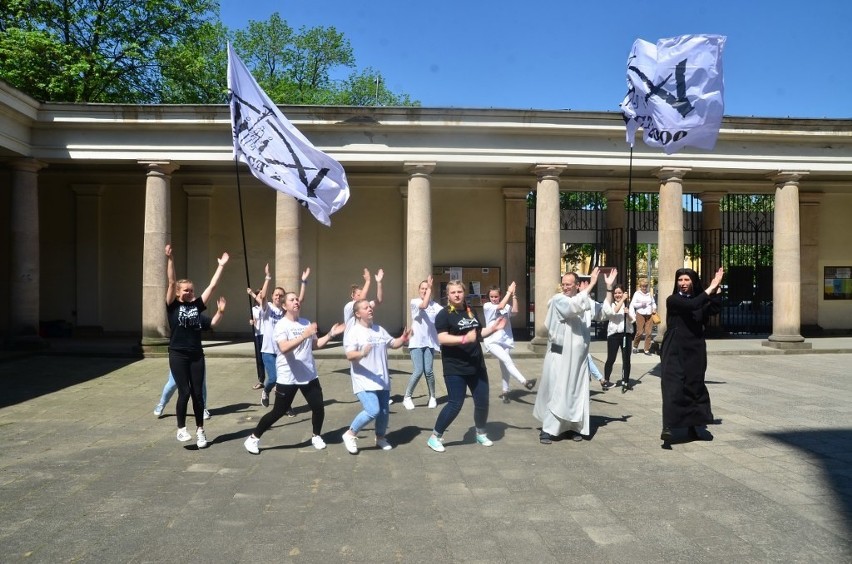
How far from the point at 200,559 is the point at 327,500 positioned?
1411 mm

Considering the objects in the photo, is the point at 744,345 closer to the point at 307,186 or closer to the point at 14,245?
the point at 307,186

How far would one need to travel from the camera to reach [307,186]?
10328mm

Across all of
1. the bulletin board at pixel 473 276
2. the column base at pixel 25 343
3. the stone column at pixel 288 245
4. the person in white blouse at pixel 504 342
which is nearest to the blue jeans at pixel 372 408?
the person in white blouse at pixel 504 342

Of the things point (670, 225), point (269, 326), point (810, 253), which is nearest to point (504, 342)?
point (269, 326)

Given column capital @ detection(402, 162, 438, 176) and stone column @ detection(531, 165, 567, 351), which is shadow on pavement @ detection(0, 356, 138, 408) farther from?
stone column @ detection(531, 165, 567, 351)

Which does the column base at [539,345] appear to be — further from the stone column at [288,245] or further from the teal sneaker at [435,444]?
the teal sneaker at [435,444]

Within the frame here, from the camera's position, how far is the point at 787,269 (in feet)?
56.2

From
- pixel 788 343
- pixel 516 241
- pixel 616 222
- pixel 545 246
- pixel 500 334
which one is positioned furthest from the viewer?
pixel 616 222

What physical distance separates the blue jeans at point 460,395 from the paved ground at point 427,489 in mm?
361

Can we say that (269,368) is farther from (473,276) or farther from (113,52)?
(113,52)

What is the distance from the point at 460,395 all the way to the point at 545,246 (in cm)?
966

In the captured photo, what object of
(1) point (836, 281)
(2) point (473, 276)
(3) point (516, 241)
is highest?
(3) point (516, 241)

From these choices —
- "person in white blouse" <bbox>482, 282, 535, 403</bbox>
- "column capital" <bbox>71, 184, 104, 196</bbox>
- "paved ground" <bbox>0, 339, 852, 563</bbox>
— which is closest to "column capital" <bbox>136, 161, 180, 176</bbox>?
"column capital" <bbox>71, 184, 104, 196</bbox>

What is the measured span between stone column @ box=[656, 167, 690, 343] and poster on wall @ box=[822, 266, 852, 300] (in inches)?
315
